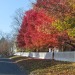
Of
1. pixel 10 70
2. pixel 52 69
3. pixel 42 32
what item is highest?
pixel 42 32

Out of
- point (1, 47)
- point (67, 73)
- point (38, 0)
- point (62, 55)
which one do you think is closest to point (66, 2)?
point (38, 0)

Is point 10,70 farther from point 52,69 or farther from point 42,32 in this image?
point 42,32

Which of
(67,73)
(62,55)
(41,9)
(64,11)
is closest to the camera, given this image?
(64,11)

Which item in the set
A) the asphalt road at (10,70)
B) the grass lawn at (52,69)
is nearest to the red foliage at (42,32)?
the grass lawn at (52,69)

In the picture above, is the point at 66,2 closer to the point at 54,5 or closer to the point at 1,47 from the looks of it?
the point at 54,5

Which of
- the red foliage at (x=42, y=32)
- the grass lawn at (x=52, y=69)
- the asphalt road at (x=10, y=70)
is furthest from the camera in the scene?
the asphalt road at (x=10, y=70)

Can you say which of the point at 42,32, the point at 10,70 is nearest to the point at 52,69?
the point at 42,32

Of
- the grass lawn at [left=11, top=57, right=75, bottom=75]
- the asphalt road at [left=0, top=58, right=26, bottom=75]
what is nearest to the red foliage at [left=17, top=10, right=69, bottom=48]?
the grass lawn at [left=11, top=57, right=75, bottom=75]

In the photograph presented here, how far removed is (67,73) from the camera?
83.8 feet

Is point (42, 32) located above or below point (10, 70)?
above

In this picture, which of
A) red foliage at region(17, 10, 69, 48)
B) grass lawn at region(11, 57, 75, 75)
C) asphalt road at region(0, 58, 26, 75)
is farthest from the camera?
asphalt road at region(0, 58, 26, 75)

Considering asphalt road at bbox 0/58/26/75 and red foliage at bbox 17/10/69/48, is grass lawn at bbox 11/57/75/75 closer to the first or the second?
asphalt road at bbox 0/58/26/75

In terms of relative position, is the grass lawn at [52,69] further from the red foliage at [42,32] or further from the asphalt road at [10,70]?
the red foliage at [42,32]

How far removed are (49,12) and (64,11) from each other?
0.95 meters
